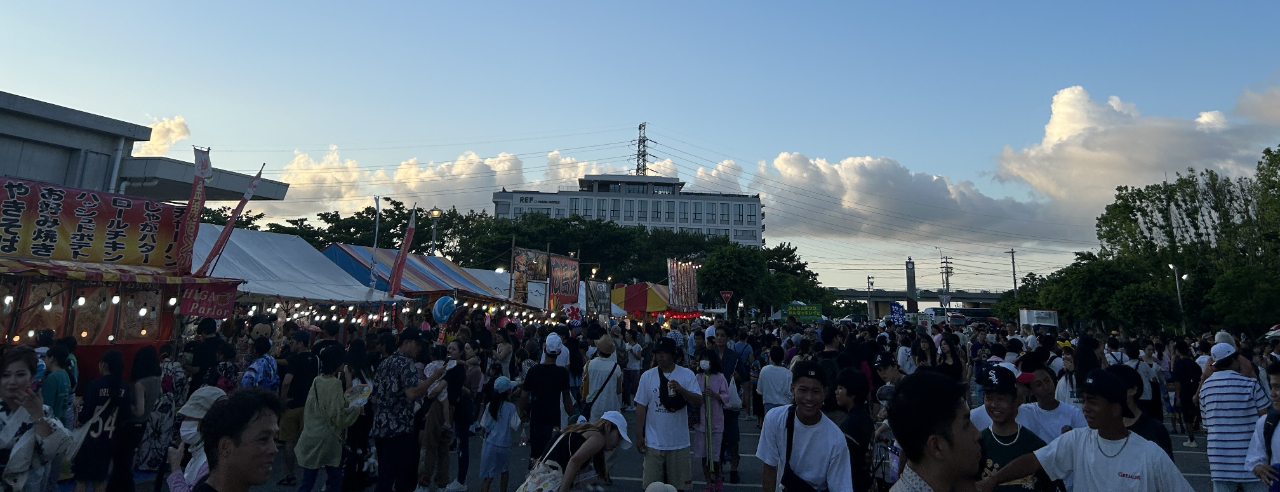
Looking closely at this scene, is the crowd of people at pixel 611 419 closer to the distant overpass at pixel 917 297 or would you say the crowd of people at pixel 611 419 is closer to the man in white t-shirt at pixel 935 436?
the man in white t-shirt at pixel 935 436

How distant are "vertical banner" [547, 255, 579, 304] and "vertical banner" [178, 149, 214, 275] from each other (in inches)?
550

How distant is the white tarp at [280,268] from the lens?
1748cm

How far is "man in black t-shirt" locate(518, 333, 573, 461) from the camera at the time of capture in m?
7.52

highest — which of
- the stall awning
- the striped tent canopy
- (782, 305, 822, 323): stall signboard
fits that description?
the striped tent canopy

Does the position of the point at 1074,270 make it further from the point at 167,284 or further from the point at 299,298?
the point at 167,284

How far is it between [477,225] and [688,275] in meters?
29.9

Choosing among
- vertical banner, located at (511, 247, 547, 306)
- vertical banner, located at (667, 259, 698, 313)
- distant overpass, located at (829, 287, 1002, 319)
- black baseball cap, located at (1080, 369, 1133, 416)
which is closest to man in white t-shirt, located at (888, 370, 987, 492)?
black baseball cap, located at (1080, 369, 1133, 416)

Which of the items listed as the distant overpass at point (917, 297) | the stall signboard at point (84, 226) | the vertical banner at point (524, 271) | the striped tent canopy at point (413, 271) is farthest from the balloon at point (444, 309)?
the distant overpass at point (917, 297)

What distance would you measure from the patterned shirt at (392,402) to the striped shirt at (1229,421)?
21.7ft

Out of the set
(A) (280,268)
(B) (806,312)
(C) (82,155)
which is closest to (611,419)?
(C) (82,155)

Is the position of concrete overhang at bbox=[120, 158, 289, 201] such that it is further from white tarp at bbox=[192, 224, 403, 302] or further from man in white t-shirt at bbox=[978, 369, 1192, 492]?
man in white t-shirt at bbox=[978, 369, 1192, 492]

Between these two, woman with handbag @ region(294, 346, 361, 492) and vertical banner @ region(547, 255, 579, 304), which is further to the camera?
vertical banner @ region(547, 255, 579, 304)

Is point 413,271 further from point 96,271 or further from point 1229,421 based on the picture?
point 1229,421

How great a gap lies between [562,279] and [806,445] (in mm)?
25525
